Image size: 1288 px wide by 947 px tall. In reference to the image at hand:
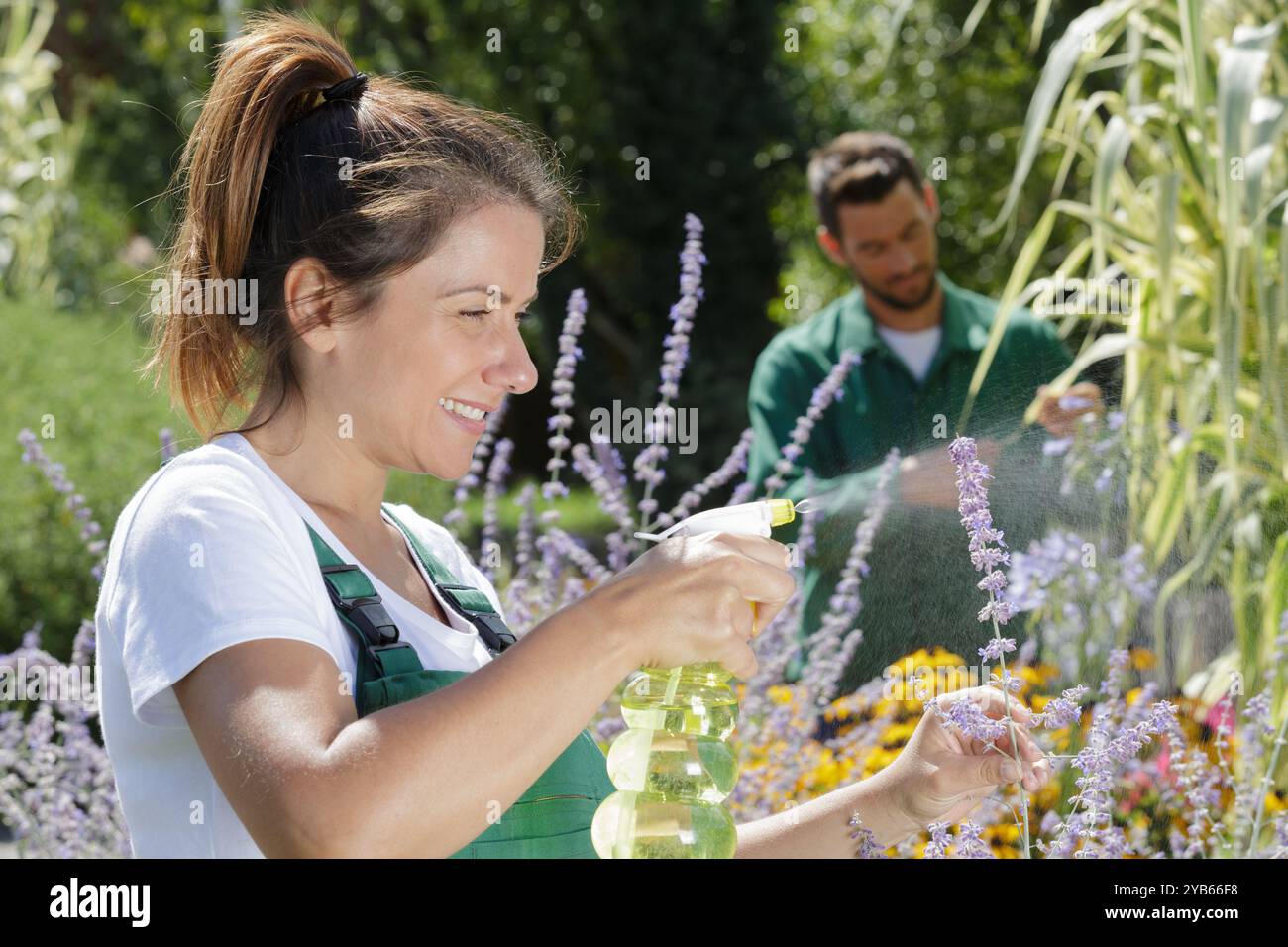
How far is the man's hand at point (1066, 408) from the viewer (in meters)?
2.25

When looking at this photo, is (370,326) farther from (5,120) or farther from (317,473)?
(5,120)

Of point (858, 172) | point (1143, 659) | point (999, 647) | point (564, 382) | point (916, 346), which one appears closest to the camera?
point (999, 647)

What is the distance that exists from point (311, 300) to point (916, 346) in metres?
2.71

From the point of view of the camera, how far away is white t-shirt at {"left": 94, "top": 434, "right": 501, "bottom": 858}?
1.10 m

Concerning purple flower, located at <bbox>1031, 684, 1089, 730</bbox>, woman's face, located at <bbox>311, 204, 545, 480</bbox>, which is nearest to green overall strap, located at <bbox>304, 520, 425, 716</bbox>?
woman's face, located at <bbox>311, 204, 545, 480</bbox>

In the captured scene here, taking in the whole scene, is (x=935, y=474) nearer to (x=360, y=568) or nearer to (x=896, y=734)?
(x=360, y=568)

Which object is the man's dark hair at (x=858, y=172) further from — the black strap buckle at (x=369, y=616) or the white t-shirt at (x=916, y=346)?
the black strap buckle at (x=369, y=616)

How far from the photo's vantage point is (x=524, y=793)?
129 centimetres

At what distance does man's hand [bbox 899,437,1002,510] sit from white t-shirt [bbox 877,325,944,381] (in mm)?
1668

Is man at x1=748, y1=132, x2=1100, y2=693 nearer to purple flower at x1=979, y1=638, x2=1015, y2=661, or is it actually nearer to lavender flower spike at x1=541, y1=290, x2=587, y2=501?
purple flower at x1=979, y1=638, x2=1015, y2=661

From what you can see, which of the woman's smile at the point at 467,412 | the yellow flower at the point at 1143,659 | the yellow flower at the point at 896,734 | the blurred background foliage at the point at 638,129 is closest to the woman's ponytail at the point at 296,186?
the woman's smile at the point at 467,412

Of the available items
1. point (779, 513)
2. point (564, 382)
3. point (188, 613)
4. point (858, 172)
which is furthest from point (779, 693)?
point (858, 172)

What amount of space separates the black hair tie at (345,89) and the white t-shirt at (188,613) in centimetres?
39
